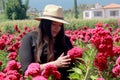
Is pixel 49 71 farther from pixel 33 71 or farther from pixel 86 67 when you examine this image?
pixel 86 67

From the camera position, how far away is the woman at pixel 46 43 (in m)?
4.06

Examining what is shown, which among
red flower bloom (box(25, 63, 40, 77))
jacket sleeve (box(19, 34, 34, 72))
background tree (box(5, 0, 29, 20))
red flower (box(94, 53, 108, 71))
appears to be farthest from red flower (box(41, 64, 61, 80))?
background tree (box(5, 0, 29, 20))

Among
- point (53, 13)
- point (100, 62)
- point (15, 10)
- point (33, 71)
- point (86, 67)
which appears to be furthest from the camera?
point (15, 10)

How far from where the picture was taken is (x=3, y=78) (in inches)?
121

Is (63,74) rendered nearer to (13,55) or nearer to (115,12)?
(13,55)

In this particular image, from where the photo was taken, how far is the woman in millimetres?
4062

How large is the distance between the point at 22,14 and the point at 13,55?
5215cm

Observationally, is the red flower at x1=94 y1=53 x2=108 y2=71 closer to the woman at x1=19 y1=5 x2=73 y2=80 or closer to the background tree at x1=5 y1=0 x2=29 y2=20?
the woman at x1=19 y1=5 x2=73 y2=80

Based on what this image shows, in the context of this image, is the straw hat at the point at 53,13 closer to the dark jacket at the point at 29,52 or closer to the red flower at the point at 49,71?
the dark jacket at the point at 29,52

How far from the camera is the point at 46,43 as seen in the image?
13.6 feet

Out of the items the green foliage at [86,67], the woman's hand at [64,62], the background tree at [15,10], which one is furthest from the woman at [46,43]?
the background tree at [15,10]

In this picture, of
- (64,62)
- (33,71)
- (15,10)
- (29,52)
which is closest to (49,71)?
(33,71)

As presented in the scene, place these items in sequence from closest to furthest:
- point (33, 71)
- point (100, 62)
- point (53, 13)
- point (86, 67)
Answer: point (33, 71) < point (100, 62) < point (86, 67) < point (53, 13)

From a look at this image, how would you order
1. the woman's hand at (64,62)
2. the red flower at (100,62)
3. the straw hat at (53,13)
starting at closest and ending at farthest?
1. the red flower at (100,62)
2. the woman's hand at (64,62)
3. the straw hat at (53,13)
